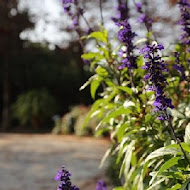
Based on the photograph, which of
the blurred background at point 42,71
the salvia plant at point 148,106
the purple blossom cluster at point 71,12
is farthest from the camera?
the blurred background at point 42,71

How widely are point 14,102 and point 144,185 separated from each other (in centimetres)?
1253

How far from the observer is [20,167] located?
6.06m

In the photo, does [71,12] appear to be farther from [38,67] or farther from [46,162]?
[38,67]

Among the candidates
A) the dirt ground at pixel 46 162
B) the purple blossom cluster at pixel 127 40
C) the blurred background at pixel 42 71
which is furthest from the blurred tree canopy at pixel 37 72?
the purple blossom cluster at pixel 127 40

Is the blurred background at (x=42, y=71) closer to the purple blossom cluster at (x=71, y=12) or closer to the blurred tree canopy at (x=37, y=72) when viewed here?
the blurred tree canopy at (x=37, y=72)

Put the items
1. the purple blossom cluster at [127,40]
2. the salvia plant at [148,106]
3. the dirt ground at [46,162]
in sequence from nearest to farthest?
the salvia plant at [148,106] < the purple blossom cluster at [127,40] < the dirt ground at [46,162]

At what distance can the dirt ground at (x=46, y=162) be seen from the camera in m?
5.03

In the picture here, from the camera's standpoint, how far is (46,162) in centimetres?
641

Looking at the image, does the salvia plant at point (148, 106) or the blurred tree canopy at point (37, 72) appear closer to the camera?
the salvia plant at point (148, 106)

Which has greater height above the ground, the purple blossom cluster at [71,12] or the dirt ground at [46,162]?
the purple blossom cluster at [71,12]

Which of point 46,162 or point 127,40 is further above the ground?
point 127,40

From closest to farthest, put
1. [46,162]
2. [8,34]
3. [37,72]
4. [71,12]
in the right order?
[71,12] → [46,162] → [8,34] → [37,72]

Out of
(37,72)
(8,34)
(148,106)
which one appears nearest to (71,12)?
(148,106)

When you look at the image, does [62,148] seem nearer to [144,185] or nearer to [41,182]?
[41,182]
